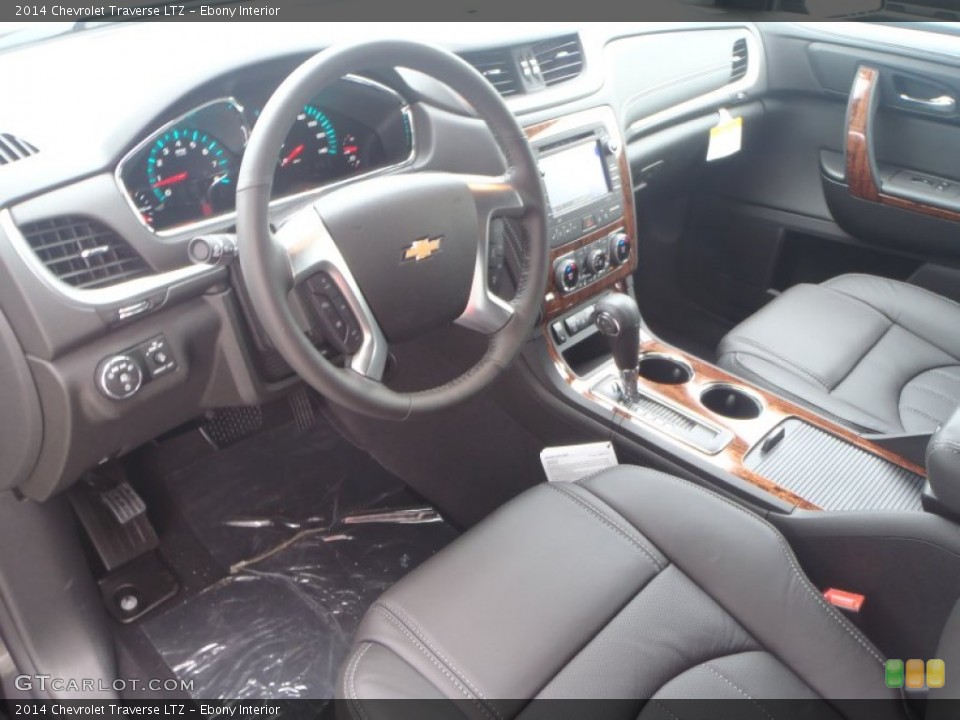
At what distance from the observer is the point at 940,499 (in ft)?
3.71

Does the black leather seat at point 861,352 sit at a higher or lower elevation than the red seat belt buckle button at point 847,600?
higher

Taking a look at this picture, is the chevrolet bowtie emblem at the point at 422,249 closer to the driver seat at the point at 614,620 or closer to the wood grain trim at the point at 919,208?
the driver seat at the point at 614,620

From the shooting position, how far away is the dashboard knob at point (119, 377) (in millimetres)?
1079

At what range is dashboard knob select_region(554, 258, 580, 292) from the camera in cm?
160

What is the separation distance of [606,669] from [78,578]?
94 cm

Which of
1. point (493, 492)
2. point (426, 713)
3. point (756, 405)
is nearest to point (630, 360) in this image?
point (756, 405)

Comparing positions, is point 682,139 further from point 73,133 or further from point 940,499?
point 73,133

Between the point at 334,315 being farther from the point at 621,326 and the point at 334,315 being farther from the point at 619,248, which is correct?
the point at 619,248

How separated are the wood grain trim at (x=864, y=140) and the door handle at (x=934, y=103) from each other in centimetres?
7

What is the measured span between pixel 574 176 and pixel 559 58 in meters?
0.27

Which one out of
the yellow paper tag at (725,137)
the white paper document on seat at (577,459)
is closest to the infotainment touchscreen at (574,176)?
Result: the white paper document on seat at (577,459)

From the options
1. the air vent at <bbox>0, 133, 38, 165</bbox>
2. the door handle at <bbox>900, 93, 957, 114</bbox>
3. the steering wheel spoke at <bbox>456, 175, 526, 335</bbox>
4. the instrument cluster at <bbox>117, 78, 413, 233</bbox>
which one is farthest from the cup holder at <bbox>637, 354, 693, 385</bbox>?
the air vent at <bbox>0, 133, 38, 165</bbox>

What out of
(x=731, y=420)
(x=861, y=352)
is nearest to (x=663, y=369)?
(x=731, y=420)

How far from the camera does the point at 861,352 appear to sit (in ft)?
5.65
